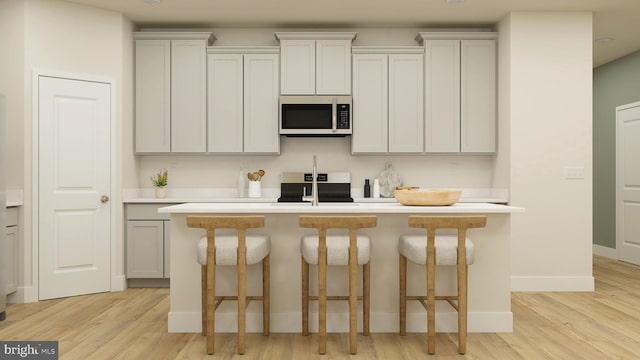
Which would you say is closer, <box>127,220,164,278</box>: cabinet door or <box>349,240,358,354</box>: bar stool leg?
<box>349,240,358,354</box>: bar stool leg

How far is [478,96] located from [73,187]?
409 centimetres

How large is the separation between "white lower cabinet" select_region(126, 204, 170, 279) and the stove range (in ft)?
4.29

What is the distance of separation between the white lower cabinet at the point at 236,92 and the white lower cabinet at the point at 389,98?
91 cm

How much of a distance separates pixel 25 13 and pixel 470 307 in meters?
4.44

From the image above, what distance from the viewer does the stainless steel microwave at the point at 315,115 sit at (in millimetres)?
4996

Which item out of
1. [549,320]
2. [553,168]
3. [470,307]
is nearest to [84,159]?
[470,307]

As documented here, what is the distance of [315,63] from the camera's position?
5.04 m

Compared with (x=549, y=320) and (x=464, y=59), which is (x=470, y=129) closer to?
(x=464, y=59)

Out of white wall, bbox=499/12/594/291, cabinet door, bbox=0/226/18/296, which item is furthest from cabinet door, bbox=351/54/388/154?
cabinet door, bbox=0/226/18/296

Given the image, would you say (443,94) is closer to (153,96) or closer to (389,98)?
(389,98)

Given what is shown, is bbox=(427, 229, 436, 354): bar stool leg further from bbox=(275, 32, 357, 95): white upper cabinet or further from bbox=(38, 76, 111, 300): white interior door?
bbox=(38, 76, 111, 300): white interior door

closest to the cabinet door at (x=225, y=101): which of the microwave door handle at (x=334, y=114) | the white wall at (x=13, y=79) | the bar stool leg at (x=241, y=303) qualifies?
the microwave door handle at (x=334, y=114)

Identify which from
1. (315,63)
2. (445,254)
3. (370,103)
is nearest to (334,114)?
(370,103)

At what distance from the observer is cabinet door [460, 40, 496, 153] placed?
5.05 m
